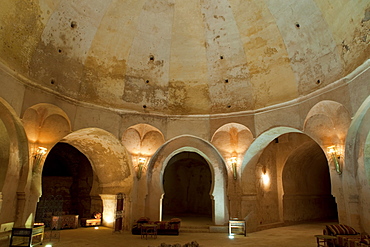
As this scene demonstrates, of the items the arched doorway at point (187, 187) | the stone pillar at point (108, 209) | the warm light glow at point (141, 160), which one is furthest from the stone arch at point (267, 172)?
the stone pillar at point (108, 209)

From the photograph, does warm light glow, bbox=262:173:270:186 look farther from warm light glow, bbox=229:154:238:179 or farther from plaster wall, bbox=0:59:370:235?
warm light glow, bbox=229:154:238:179

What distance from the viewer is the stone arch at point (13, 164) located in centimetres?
816

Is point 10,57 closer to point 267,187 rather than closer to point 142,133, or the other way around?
point 142,133

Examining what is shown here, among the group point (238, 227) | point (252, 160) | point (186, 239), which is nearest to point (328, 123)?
point (252, 160)

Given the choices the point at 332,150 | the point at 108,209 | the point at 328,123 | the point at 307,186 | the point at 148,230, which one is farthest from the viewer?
the point at 307,186

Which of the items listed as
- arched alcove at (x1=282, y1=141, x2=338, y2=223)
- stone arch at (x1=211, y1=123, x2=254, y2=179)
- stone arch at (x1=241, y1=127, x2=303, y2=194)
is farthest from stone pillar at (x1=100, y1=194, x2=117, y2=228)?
arched alcove at (x1=282, y1=141, x2=338, y2=223)

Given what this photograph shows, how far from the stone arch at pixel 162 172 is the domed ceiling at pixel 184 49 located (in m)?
1.56

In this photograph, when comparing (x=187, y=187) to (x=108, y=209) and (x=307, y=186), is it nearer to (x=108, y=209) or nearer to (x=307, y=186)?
(x=108, y=209)

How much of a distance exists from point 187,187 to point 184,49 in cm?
1100

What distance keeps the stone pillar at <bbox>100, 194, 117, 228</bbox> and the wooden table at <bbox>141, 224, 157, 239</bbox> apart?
2.50m

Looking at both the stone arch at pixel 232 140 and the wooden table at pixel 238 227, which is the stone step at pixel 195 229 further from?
the stone arch at pixel 232 140

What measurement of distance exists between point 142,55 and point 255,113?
5.33 meters

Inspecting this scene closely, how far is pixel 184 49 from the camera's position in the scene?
38.6 ft

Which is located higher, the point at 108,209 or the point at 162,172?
the point at 162,172
